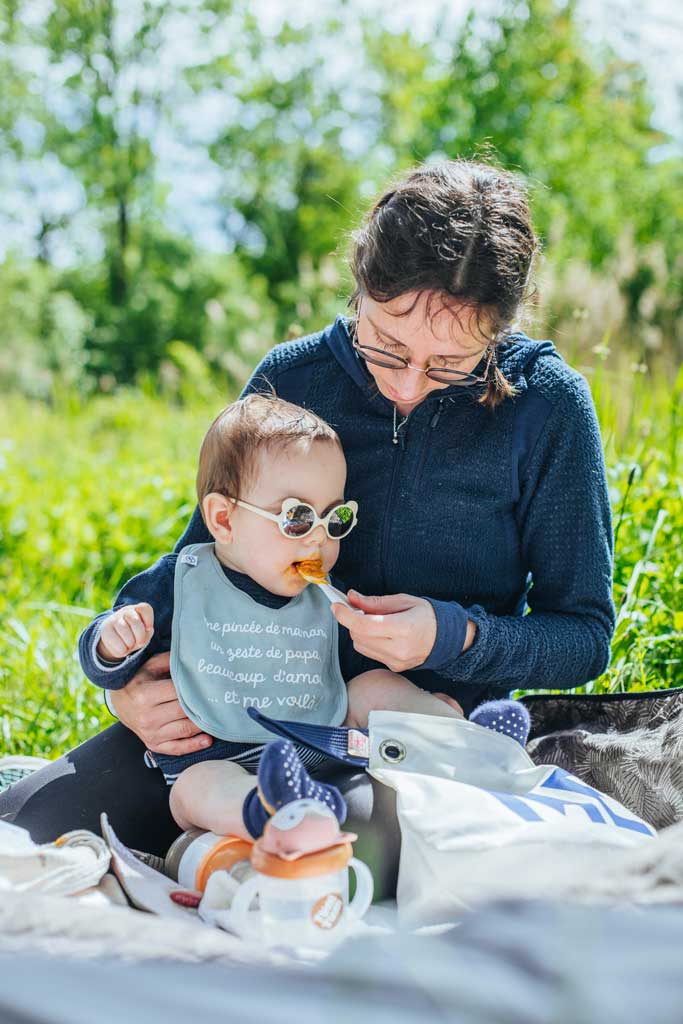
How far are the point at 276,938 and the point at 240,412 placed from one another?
0.95m

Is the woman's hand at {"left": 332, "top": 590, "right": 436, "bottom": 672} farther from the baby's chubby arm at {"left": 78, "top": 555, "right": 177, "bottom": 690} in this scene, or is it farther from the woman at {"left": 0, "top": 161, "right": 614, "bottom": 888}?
the baby's chubby arm at {"left": 78, "top": 555, "right": 177, "bottom": 690}

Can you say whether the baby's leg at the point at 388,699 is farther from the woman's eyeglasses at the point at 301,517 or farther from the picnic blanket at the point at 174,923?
the picnic blanket at the point at 174,923

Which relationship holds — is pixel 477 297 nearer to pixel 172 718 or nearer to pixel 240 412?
pixel 240 412

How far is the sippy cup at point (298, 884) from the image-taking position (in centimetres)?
137

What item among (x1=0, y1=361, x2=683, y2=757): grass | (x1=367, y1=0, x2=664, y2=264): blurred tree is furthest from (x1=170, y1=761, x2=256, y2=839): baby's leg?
(x1=367, y1=0, x2=664, y2=264): blurred tree

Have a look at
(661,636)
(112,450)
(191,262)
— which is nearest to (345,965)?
(661,636)

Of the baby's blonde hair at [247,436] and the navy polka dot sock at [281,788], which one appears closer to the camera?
the navy polka dot sock at [281,788]

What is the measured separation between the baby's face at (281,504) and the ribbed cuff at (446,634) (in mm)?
265

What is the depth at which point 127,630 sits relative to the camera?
5.96 feet

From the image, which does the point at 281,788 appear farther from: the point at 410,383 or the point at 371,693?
the point at 410,383

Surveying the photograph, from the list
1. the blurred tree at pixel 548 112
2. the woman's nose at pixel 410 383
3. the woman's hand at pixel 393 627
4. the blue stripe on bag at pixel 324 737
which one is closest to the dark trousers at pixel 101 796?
the blue stripe on bag at pixel 324 737

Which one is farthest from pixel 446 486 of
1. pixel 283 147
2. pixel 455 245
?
pixel 283 147

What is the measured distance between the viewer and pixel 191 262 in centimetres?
2041

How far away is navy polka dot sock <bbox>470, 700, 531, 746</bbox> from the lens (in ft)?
5.81
